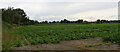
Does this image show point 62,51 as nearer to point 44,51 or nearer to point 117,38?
point 44,51

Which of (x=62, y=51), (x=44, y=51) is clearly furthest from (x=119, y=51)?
(x=44, y=51)

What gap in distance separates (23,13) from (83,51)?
220 ft

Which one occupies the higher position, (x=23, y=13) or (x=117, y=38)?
(x=23, y=13)

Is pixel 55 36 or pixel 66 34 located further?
pixel 66 34

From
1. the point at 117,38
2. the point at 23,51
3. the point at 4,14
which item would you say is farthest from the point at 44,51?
the point at 4,14

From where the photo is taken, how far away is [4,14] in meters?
33.5

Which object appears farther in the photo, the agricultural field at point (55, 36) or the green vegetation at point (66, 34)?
the green vegetation at point (66, 34)

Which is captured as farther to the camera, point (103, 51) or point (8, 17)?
point (8, 17)

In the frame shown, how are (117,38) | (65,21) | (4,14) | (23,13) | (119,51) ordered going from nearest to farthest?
(119,51) < (117,38) < (4,14) < (23,13) < (65,21)

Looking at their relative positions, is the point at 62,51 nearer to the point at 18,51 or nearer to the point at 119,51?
the point at 18,51

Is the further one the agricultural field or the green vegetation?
the green vegetation

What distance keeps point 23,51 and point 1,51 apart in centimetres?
91

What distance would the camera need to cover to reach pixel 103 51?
18.8 ft

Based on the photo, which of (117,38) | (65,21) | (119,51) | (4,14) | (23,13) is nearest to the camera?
(119,51)
